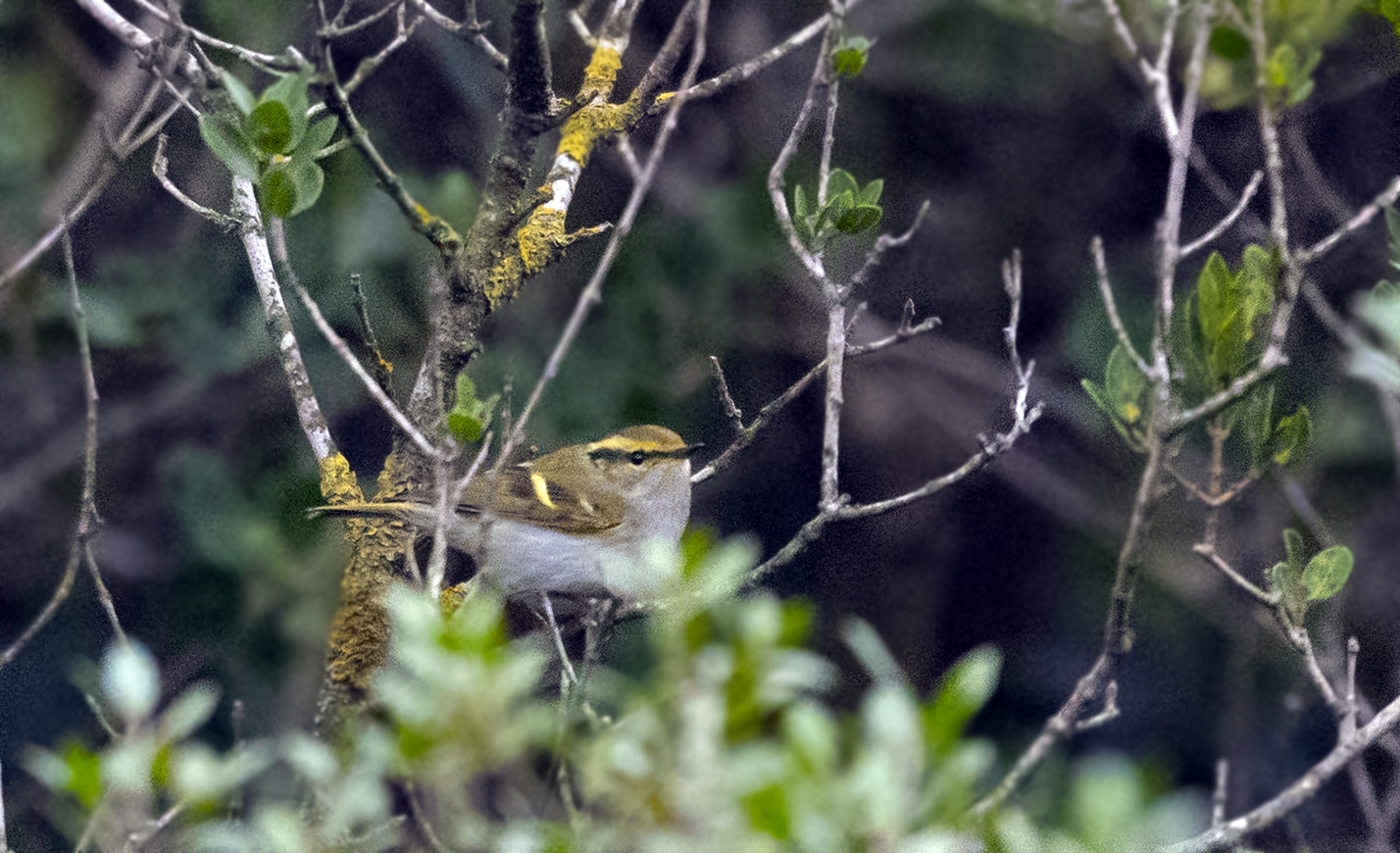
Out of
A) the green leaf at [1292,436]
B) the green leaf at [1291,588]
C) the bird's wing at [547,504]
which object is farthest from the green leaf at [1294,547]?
the bird's wing at [547,504]

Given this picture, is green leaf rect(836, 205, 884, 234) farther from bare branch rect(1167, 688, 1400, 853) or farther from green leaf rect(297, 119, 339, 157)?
bare branch rect(1167, 688, 1400, 853)

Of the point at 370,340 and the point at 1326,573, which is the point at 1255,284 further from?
the point at 370,340

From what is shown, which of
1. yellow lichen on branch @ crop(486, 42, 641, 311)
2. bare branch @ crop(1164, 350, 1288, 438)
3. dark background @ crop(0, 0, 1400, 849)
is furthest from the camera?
dark background @ crop(0, 0, 1400, 849)

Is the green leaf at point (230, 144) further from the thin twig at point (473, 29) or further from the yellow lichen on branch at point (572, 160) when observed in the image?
the yellow lichen on branch at point (572, 160)

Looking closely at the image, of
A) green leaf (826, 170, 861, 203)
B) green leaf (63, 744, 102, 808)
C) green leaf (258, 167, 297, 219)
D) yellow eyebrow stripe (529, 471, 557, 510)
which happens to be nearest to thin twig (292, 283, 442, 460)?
green leaf (258, 167, 297, 219)

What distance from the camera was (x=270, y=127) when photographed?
144cm

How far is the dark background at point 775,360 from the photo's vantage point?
329 centimetres

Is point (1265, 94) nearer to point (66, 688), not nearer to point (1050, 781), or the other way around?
point (1050, 781)

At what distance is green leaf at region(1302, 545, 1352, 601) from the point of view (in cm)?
165

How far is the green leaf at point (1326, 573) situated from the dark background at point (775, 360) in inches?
58.5

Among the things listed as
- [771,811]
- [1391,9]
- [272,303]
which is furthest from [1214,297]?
[272,303]

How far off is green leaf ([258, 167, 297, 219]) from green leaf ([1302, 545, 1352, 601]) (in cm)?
146

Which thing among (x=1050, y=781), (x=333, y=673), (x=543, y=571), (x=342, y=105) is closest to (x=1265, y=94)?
(x=342, y=105)

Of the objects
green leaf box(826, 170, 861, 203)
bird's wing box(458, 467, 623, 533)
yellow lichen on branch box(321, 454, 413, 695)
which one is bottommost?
bird's wing box(458, 467, 623, 533)
